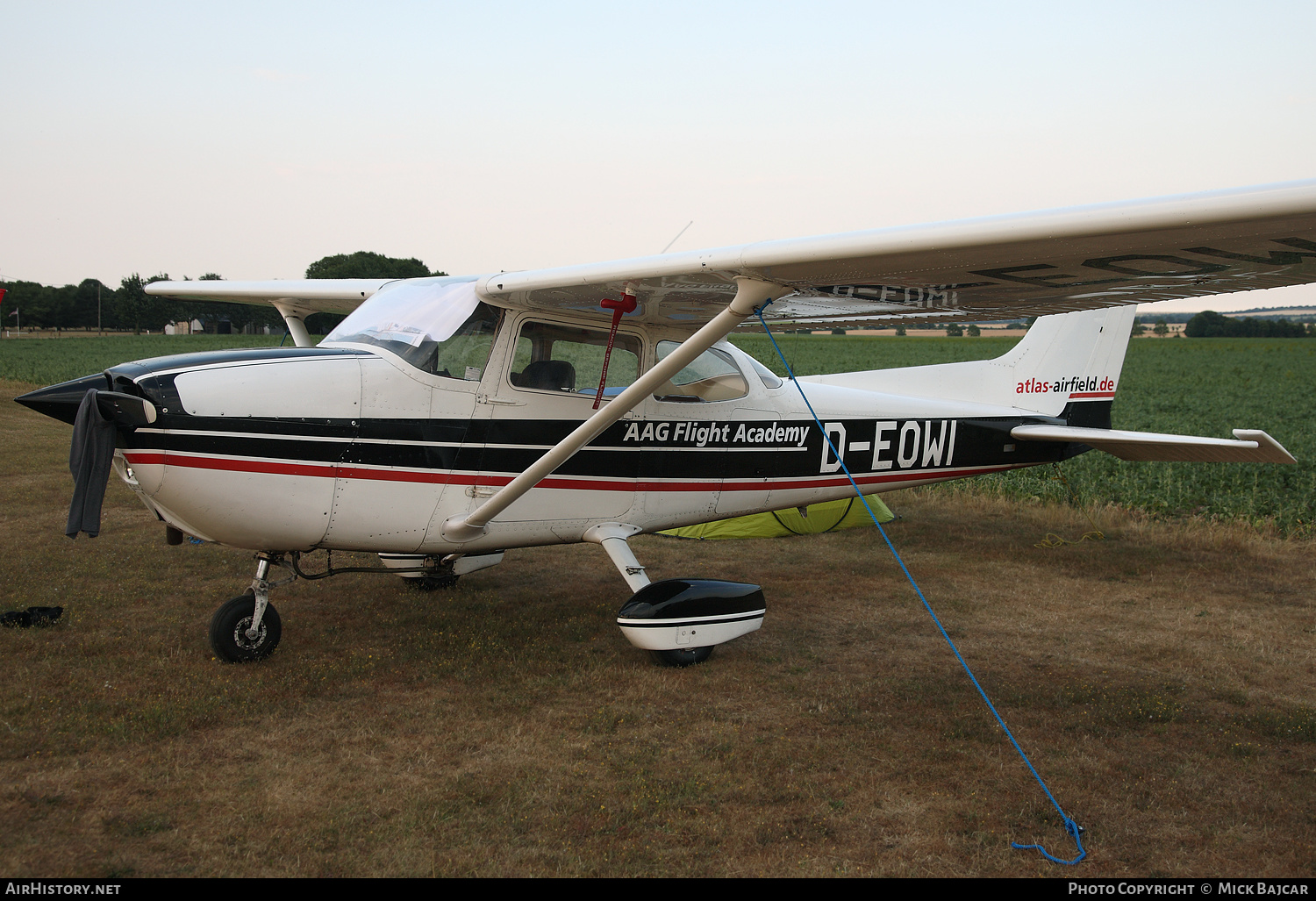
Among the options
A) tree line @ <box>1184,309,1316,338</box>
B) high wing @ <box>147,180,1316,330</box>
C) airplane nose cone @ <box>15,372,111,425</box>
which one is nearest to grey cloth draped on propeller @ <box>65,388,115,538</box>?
airplane nose cone @ <box>15,372,111,425</box>

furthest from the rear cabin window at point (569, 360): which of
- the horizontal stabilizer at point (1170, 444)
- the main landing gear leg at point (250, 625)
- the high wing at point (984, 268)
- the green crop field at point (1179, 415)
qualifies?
the horizontal stabilizer at point (1170, 444)

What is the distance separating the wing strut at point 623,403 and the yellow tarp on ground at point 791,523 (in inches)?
167

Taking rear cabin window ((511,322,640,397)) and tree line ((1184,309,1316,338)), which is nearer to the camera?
rear cabin window ((511,322,640,397))

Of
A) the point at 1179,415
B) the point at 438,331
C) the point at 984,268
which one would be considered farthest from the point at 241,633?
the point at 1179,415

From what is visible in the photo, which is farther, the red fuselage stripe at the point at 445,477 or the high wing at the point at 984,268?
the red fuselage stripe at the point at 445,477

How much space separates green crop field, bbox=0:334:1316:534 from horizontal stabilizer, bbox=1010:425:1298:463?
2543 mm

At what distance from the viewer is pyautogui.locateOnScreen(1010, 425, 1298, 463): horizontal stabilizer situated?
673 cm

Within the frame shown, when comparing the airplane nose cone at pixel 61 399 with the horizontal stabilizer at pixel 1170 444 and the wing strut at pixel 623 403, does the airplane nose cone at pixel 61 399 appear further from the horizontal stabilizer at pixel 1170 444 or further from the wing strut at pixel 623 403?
the horizontal stabilizer at pixel 1170 444

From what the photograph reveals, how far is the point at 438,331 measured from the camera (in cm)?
504

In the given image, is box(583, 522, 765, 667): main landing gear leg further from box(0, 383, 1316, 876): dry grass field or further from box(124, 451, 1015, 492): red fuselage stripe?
box(124, 451, 1015, 492): red fuselage stripe

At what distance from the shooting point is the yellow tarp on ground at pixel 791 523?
9.11 m
